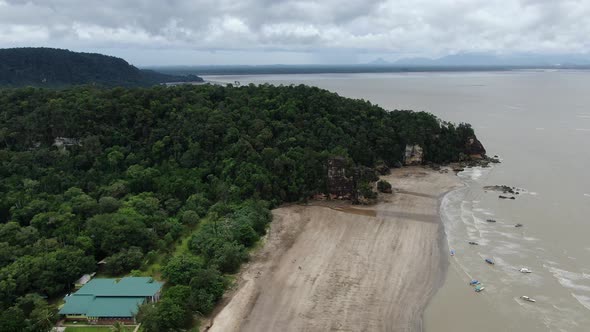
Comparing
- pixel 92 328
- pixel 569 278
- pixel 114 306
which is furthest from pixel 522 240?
pixel 92 328

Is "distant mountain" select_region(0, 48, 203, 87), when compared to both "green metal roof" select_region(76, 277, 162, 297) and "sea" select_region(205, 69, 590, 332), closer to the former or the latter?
"green metal roof" select_region(76, 277, 162, 297)

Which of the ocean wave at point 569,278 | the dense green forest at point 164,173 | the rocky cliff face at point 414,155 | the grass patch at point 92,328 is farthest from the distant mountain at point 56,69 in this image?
the ocean wave at point 569,278

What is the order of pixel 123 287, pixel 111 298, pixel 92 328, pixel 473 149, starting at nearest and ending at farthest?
pixel 92 328, pixel 111 298, pixel 123 287, pixel 473 149

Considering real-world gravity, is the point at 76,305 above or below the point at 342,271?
above

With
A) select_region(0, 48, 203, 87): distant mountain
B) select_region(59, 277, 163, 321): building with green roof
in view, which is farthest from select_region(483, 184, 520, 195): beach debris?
select_region(0, 48, 203, 87): distant mountain

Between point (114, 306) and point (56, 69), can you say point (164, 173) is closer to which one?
point (114, 306)

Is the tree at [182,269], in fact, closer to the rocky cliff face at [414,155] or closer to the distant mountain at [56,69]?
the rocky cliff face at [414,155]
